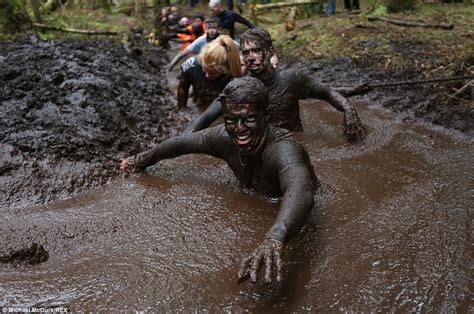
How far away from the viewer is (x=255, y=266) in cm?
217

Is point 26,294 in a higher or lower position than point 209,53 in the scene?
lower

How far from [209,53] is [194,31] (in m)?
7.68

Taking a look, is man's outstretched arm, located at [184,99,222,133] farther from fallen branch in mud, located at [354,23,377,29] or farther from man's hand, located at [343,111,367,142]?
fallen branch in mud, located at [354,23,377,29]

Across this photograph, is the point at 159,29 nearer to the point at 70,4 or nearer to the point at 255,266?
the point at 70,4

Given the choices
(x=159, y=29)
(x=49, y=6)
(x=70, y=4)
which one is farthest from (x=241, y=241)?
(x=70, y=4)

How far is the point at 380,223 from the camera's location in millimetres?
3133

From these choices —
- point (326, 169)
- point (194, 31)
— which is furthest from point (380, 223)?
point (194, 31)

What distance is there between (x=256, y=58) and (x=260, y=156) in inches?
52.1

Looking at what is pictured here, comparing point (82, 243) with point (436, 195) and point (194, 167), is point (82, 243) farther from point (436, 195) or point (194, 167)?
point (436, 195)

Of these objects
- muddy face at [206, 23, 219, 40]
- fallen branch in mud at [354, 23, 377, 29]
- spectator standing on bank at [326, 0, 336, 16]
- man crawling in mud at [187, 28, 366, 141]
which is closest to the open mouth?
man crawling in mud at [187, 28, 366, 141]

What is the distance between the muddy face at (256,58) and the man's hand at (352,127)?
1032 mm

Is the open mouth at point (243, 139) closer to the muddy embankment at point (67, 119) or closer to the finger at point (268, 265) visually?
the finger at point (268, 265)

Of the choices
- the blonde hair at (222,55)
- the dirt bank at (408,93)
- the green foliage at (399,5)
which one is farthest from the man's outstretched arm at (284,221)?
the green foliage at (399,5)

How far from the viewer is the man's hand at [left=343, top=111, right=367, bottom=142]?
4781 mm
